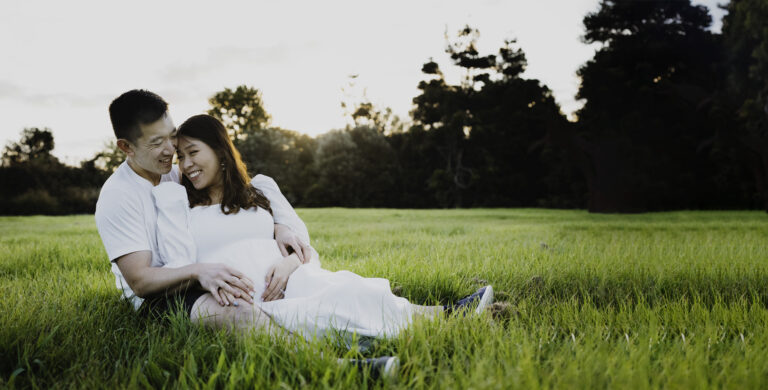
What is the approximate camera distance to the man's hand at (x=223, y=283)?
2.26 meters

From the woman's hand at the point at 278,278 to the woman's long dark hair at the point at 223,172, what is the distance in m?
0.51

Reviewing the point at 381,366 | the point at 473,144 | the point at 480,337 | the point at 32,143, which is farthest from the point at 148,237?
the point at 32,143

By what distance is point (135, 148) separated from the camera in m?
2.63

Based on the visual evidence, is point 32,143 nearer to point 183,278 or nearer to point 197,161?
point 197,161

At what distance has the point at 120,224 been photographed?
240 cm

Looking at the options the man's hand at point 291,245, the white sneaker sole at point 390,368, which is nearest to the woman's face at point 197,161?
the man's hand at point 291,245

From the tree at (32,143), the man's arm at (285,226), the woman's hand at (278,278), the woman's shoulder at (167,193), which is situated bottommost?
the woman's hand at (278,278)

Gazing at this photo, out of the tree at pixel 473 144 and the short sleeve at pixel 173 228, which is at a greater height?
the tree at pixel 473 144

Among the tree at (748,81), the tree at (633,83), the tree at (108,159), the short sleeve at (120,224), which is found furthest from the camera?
the tree at (108,159)

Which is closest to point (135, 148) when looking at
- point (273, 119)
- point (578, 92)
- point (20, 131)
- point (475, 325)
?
point (475, 325)

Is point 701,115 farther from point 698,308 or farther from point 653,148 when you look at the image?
point 698,308

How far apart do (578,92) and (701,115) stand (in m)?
A: 7.50

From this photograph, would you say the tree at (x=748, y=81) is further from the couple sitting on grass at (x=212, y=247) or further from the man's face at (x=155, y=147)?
the man's face at (x=155, y=147)

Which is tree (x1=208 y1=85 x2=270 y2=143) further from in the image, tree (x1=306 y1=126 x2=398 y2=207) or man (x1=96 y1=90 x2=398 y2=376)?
man (x1=96 y1=90 x2=398 y2=376)
